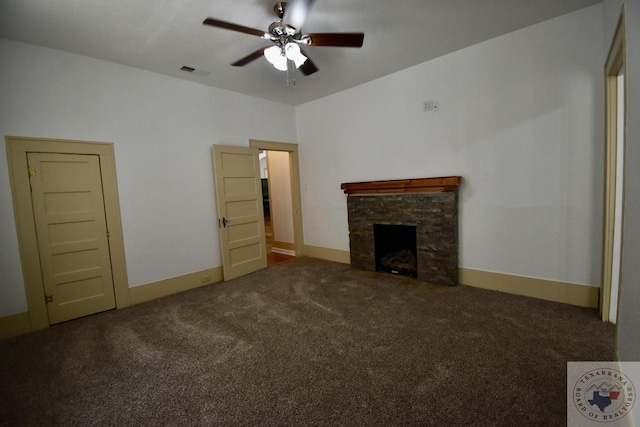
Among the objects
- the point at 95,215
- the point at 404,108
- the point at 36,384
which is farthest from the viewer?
the point at 404,108

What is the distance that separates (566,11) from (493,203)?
6.36ft

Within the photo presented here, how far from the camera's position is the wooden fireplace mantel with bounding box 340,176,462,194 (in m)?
3.32

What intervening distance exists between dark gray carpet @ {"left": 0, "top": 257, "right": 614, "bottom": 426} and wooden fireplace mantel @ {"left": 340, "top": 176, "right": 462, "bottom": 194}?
4.24 ft

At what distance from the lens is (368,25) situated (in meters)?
2.63

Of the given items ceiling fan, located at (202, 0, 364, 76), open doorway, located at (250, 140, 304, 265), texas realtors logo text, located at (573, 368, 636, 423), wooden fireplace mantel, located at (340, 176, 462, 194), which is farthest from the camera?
open doorway, located at (250, 140, 304, 265)

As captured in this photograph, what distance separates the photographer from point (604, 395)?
159 centimetres

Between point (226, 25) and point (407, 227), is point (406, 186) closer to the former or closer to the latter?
point (407, 227)

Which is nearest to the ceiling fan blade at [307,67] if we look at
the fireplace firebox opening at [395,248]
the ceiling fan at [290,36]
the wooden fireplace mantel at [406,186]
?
the ceiling fan at [290,36]

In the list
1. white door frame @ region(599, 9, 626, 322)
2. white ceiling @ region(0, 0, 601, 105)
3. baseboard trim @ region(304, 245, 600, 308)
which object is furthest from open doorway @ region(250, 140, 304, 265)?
white door frame @ region(599, 9, 626, 322)

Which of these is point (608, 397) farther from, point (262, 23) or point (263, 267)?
point (263, 267)

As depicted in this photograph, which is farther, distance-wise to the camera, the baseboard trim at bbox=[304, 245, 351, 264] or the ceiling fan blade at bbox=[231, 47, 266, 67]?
the baseboard trim at bbox=[304, 245, 351, 264]

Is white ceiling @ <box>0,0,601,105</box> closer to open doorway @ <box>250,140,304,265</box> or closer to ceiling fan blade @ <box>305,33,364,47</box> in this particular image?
ceiling fan blade @ <box>305,33,364,47</box>

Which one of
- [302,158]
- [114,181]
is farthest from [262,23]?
[302,158]

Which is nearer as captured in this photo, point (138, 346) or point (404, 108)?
point (138, 346)
